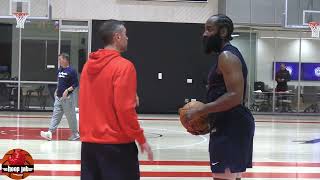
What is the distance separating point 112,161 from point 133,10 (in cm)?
1796

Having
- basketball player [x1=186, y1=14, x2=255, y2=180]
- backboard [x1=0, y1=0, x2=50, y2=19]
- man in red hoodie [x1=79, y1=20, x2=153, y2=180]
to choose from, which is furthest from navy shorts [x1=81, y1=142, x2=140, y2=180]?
backboard [x1=0, y1=0, x2=50, y2=19]

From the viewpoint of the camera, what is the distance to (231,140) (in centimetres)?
434

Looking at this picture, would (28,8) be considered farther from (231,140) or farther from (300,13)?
(231,140)

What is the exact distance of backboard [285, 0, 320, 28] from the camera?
71.7 ft

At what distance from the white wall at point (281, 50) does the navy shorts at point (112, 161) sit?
1954cm

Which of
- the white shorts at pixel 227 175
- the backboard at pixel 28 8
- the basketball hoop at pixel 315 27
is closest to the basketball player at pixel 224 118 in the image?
the white shorts at pixel 227 175

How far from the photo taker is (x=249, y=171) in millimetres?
8734

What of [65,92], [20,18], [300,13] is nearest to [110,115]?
[65,92]

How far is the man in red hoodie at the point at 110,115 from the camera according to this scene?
4066 millimetres

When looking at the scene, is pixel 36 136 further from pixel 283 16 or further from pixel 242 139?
pixel 283 16

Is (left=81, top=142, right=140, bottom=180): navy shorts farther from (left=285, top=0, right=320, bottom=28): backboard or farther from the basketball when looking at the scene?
(left=285, top=0, right=320, bottom=28): backboard

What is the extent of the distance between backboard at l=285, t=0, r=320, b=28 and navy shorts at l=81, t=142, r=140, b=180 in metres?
18.4

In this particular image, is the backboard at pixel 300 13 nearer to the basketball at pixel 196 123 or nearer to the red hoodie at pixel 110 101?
the basketball at pixel 196 123

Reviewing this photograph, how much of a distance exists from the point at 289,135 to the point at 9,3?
449 inches
